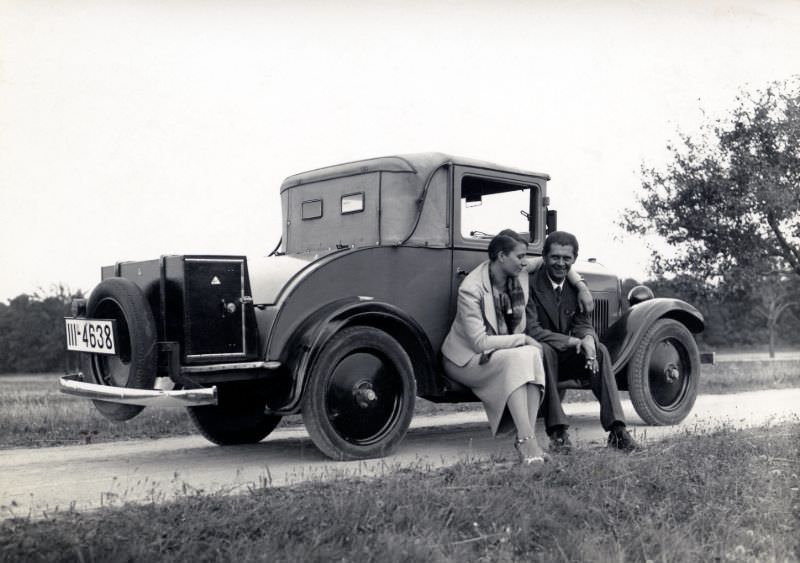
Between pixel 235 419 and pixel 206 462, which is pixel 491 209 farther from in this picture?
pixel 206 462

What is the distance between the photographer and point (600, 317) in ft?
26.5

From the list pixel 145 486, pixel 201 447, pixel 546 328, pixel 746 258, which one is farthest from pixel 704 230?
pixel 145 486

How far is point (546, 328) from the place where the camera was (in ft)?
21.2

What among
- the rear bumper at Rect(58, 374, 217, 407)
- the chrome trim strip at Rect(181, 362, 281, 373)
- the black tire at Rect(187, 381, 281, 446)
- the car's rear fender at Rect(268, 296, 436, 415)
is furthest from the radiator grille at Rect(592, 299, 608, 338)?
the rear bumper at Rect(58, 374, 217, 407)

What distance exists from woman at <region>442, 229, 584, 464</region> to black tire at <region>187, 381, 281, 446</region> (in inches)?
65.8

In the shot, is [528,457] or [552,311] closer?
[528,457]

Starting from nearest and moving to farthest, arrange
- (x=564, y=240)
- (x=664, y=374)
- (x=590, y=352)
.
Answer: (x=590, y=352)
(x=564, y=240)
(x=664, y=374)

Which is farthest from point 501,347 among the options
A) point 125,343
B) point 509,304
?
point 125,343

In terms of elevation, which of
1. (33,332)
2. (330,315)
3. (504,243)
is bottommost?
(33,332)

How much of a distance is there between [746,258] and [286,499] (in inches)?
693

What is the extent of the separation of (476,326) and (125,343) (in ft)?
7.82

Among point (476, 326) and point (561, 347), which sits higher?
point (476, 326)

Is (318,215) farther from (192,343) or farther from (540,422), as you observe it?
(540,422)

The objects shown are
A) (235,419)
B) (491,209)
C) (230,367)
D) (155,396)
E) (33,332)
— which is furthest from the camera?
(33,332)
